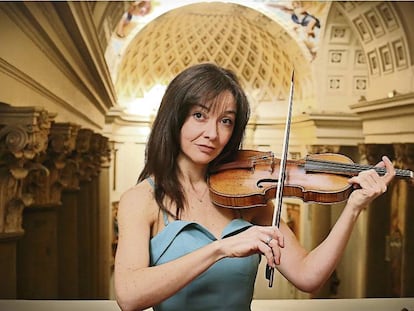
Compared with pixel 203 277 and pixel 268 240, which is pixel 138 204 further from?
pixel 268 240

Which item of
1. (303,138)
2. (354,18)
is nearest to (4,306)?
(303,138)

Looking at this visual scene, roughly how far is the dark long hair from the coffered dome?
8.95 ft

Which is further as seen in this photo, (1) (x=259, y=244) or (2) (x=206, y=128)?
(2) (x=206, y=128)

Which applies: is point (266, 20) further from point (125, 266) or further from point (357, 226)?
point (125, 266)

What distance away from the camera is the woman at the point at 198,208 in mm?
1302

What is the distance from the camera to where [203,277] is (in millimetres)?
1337

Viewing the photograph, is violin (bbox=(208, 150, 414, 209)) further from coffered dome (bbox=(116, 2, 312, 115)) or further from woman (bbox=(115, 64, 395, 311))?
coffered dome (bbox=(116, 2, 312, 115))

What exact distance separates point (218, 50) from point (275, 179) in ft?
10.7

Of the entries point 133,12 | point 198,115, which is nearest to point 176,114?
point 198,115

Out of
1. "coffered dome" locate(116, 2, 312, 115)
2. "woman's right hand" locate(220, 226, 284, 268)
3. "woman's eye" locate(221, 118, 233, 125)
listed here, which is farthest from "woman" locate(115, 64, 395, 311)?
"coffered dome" locate(116, 2, 312, 115)

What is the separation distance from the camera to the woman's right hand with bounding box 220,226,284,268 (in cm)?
104

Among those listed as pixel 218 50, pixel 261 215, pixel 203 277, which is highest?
pixel 218 50

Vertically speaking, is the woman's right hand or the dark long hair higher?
the dark long hair

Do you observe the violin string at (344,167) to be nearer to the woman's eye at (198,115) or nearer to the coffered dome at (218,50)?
the woman's eye at (198,115)
